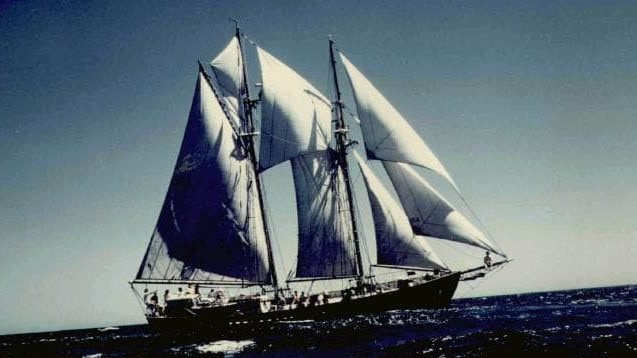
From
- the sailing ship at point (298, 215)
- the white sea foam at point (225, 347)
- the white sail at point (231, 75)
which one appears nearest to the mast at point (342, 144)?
the sailing ship at point (298, 215)

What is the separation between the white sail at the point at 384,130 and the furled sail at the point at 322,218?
565cm

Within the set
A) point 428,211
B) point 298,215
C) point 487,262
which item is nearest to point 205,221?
point 298,215

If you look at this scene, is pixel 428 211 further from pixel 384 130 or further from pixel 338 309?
pixel 338 309

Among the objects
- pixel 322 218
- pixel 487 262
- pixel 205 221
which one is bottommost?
pixel 487 262

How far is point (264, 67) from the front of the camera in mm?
48156

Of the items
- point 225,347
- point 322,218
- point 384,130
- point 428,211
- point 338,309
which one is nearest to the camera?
point 225,347

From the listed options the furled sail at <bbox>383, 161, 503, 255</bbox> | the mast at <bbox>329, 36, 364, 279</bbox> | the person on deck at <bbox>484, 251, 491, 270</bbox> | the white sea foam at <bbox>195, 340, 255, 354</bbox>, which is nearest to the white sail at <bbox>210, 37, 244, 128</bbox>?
the mast at <bbox>329, 36, 364, 279</bbox>

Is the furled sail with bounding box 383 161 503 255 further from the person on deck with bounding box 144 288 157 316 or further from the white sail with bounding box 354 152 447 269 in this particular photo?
the person on deck with bounding box 144 288 157 316

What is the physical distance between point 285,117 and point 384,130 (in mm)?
9209

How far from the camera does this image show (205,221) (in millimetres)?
47188

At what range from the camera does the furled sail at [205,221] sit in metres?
46.5

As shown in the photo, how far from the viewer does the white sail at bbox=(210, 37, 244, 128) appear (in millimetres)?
51156

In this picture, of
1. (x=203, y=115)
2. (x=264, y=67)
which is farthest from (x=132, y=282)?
(x=264, y=67)

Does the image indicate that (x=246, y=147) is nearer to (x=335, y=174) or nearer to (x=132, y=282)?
(x=335, y=174)
